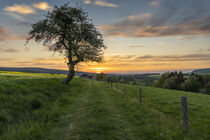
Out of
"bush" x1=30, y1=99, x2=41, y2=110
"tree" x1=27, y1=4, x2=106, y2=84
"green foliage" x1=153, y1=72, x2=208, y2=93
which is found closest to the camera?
"bush" x1=30, y1=99, x2=41, y2=110

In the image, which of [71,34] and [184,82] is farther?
[184,82]

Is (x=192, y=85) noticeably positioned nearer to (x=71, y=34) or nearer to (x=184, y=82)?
(x=184, y=82)

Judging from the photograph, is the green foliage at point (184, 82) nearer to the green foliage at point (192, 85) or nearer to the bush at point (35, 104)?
the green foliage at point (192, 85)

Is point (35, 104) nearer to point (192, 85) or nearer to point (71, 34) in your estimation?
point (71, 34)

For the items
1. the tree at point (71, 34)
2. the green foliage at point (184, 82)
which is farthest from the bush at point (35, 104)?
the green foliage at point (184, 82)

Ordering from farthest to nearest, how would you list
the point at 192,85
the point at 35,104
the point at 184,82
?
the point at 184,82 < the point at 192,85 < the point at 35,104

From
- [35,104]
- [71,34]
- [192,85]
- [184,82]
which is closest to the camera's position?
[35,104]

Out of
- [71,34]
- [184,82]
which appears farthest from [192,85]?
[71,34]

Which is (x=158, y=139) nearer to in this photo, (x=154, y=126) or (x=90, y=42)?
(x=154, y=126)

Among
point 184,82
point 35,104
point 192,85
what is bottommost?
point 192,85

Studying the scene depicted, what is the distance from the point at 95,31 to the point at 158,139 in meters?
26.5

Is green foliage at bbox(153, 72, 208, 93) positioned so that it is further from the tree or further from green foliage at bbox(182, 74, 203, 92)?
the tree

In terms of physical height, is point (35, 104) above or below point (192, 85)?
above

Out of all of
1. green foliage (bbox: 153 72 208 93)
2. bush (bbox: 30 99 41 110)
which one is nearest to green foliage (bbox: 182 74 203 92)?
green foliage (bbox: 153 72 208 93)
